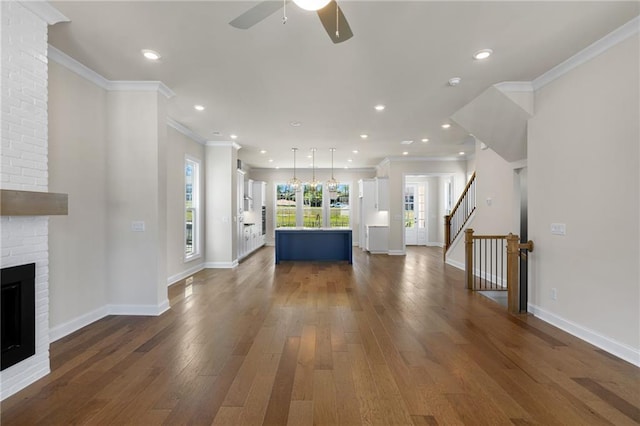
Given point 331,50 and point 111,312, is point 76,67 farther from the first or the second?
point 111,312

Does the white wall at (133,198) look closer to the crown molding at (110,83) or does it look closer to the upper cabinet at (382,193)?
the crown molding at (110,83)

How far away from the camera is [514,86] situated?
393cm

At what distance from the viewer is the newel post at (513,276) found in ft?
13.2

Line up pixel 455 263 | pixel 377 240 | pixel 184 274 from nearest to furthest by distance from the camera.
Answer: pixel 184 274, pixel 455 263, pixel 377 240

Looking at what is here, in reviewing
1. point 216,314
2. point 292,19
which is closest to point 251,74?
point 292,19

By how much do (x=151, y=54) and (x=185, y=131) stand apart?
2.95m

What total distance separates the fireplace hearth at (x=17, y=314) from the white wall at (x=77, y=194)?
2.72 feet

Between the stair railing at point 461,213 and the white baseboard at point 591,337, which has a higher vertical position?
the stair railing at point 461,213

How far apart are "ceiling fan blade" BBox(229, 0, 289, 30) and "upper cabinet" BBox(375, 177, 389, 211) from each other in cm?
783

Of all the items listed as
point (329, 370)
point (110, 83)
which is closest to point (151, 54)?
point (110, 83)

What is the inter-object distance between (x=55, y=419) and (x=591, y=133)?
5.07m

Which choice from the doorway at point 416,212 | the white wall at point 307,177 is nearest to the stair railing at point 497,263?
the doorway at point 416,212

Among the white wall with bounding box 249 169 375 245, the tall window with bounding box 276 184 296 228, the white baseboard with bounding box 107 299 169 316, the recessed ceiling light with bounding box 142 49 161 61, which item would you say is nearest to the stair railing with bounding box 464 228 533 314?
the white baseboard with bounding box 107 299 169 316

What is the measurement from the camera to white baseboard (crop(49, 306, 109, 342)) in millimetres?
3175
